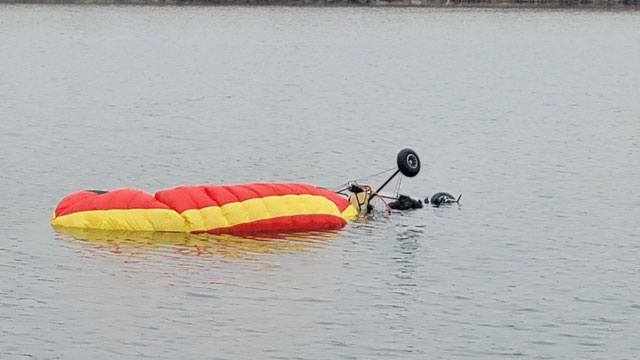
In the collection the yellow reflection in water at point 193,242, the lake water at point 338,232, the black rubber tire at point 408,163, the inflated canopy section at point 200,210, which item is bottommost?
the lake water at point 338,232

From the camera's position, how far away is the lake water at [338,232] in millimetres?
28609

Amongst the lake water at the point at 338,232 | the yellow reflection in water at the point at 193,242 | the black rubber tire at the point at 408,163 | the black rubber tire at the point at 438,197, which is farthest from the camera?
the black rubber tire at the point at 438,197

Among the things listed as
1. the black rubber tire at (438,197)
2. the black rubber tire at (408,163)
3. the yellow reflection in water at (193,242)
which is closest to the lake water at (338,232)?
the yellow reflection in water at (193,242)

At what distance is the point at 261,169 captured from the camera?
165ft

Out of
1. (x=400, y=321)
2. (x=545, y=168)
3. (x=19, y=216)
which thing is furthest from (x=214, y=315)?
(x=545, y=168)

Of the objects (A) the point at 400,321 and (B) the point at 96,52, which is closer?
(A) the point at 400,321

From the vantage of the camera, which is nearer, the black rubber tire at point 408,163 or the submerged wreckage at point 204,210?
the submerged wreckage at point 204,210

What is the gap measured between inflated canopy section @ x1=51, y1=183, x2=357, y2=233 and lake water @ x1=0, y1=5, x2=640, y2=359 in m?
0.74

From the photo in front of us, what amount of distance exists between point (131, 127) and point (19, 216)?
76.6 feet

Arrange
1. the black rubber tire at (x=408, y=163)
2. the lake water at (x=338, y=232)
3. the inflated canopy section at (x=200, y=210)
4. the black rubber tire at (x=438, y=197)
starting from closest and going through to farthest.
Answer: the lake water at (x=338, y=232) → the inflated canopy section at (x=200, y=210) → the black rubber tire at (x=408, y=163) → the black rubber tire at (x=438, y=197)

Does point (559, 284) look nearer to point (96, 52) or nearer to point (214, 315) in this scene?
point (214, 315)

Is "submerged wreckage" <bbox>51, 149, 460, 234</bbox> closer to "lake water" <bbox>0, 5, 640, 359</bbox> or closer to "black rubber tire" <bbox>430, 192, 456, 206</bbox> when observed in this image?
"lake water" <bbox>0, 5, 640, 359</bbox>

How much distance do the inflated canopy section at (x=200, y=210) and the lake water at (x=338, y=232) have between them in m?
0.74

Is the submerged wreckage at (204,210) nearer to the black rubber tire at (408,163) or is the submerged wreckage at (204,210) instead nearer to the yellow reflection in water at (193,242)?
the yellow reflection in water at (193,242)
